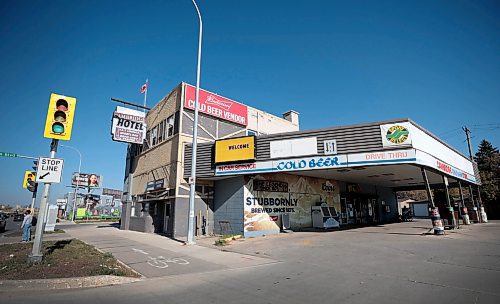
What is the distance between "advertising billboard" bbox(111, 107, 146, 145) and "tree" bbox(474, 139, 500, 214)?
4105 cm

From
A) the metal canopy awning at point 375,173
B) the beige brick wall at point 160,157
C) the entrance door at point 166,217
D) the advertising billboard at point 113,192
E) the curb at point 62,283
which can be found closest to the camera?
the curb at point 62,283

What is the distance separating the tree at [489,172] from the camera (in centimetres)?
3384

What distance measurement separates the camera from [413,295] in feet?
18.0

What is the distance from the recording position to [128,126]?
23375 mm

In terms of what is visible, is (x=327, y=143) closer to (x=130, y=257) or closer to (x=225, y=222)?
(x=225, y=222)

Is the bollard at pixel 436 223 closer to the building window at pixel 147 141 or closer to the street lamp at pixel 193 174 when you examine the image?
the street lamp at pixel 193 174

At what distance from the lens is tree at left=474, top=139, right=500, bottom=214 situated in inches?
1332

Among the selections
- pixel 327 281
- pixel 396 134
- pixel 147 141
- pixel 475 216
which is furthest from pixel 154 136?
pixel 475 216

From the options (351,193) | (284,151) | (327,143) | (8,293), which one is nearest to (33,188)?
(8,293)

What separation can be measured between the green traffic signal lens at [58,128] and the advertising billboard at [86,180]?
5266cm

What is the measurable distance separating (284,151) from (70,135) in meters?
10.8

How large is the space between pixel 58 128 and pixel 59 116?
40cm

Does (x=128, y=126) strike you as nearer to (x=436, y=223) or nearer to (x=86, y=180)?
(x=436, y=223)

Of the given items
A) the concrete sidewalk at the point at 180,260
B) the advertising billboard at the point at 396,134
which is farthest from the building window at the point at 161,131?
the advertising billboard at the point at 396,134
